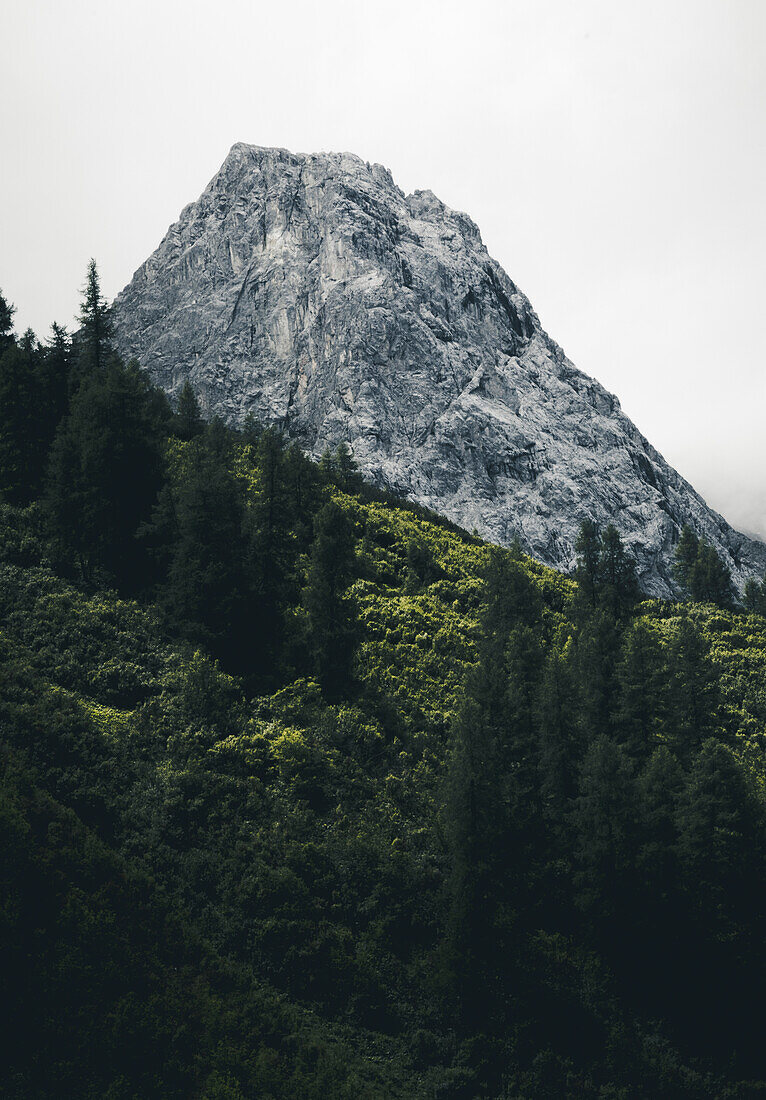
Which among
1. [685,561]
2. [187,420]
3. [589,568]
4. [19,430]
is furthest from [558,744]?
[685,561]

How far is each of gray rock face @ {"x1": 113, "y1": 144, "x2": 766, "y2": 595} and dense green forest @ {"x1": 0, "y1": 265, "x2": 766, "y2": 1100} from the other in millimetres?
108584

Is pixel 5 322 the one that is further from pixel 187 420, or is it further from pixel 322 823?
pixel 322 823

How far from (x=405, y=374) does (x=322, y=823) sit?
148m

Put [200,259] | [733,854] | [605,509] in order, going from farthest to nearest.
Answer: [200,259], [605,509], [733,854]

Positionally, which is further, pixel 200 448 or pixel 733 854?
pixel 200 448

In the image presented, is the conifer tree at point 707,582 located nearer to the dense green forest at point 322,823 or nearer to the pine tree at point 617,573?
the pine tree at point 617,573

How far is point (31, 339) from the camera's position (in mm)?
53688

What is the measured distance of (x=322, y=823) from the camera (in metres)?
31.6

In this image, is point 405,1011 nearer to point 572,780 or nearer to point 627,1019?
point 627,1019

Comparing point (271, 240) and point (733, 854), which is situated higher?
point (271, 240)

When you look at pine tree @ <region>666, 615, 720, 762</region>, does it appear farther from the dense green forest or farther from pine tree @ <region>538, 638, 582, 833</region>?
pine tree @ <region>538, 638, 582, 833</region>

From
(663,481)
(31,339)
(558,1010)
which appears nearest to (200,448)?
(31,339)

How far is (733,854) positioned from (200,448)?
33.7 meters

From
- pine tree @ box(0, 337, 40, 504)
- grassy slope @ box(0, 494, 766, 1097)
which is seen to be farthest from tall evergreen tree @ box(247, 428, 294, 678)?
pine tree @ box(0, 337, 40, 504)
